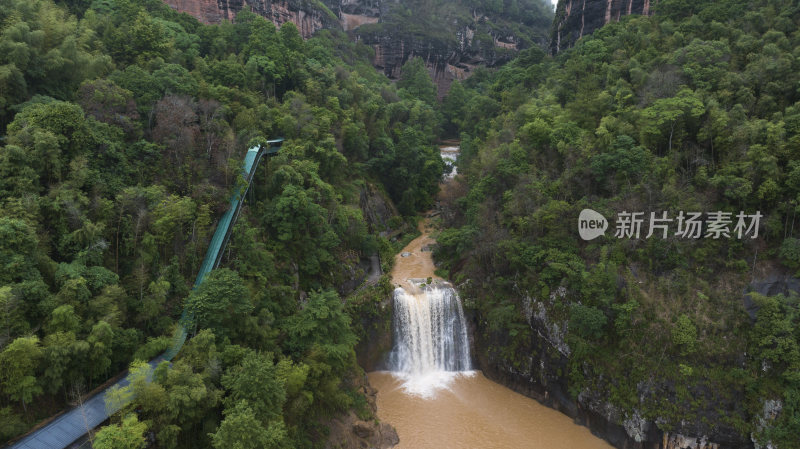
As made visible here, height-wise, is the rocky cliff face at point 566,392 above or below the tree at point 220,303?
below

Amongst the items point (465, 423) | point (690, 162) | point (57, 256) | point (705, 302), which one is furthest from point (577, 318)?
point (57, 256)

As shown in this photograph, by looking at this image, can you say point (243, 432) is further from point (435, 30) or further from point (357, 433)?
point (435, 30)

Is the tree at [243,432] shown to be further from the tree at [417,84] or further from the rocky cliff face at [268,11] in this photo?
the tree at [417,84]

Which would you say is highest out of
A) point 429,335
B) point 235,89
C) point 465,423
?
point 235,89

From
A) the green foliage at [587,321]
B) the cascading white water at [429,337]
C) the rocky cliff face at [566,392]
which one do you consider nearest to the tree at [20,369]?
the cascading white water at [429,337]

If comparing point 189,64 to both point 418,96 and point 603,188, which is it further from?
point 418,96

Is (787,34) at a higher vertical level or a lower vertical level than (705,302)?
higher
